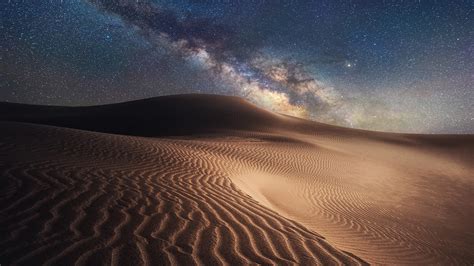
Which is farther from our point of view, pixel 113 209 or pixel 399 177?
pixel 399 177

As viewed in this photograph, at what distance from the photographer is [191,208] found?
4367 mm

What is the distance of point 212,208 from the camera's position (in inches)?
178

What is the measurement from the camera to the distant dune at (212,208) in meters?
2.87

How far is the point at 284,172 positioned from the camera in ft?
40.2

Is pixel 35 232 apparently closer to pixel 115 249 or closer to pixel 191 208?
pixel 115 249

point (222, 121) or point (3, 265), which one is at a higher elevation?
point (222, 121)

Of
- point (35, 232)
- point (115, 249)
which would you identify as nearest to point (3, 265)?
point (35, 232)

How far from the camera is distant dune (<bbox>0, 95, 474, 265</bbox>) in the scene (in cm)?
287

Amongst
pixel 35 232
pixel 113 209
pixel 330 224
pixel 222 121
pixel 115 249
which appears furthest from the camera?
pixel 222 121

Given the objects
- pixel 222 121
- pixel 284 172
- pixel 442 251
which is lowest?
pixel 442 251

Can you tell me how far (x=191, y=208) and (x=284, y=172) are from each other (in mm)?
8376

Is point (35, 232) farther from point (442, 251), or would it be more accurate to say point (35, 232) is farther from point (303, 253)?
point (442, 251)

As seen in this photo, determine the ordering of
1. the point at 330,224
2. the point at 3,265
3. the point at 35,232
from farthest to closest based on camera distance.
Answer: the point at 330,224 < the point at 35,232 < the point at 3,265

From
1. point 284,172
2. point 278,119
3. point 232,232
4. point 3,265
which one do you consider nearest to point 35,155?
point 3,265
